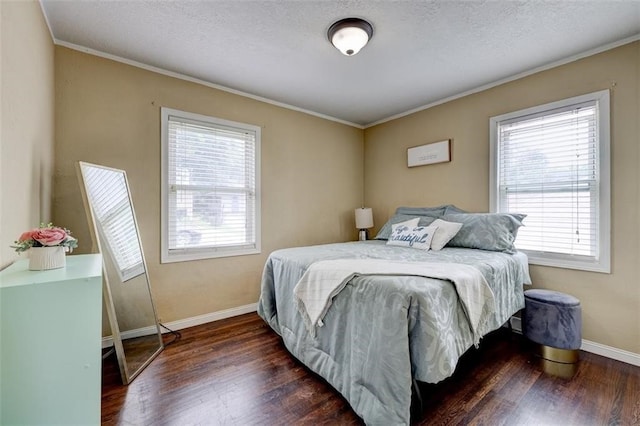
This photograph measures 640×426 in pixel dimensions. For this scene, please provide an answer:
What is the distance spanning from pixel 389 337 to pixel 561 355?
5.77 ft

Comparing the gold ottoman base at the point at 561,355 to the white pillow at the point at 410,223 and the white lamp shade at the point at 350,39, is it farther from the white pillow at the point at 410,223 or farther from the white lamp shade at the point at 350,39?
the white lamp shade at the point at 350,39

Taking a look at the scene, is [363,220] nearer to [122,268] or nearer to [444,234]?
[444,234]

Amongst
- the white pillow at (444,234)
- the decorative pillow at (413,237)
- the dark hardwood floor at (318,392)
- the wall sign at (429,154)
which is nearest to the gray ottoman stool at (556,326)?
the dark hardwood floor at (318,392)

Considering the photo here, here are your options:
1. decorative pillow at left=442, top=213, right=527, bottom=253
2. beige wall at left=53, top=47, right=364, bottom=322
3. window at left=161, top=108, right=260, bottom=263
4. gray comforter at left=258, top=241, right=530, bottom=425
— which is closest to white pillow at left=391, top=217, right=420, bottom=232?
decorative pillow at left=442, top=213, right=527, bottom=253

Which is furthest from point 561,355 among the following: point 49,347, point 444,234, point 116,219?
point 116,219

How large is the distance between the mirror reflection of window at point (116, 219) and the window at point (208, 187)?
350 millimetres

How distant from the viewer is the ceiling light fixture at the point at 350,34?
1965mm

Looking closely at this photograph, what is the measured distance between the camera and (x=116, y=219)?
7.27 ft

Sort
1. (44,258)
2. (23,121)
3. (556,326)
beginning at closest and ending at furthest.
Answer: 1. (44,258)
2. (23,121)
3. (556,326)

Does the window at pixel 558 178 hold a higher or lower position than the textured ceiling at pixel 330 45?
lower

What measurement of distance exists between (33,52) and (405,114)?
362cm

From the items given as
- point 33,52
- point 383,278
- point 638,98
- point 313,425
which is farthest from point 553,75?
point 33,52

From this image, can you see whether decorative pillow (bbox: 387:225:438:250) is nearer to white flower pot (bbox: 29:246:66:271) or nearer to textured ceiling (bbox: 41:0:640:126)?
textured ceiling (bbox: 41:0:640:126)

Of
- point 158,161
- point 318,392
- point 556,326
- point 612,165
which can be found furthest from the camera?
point 158,161
